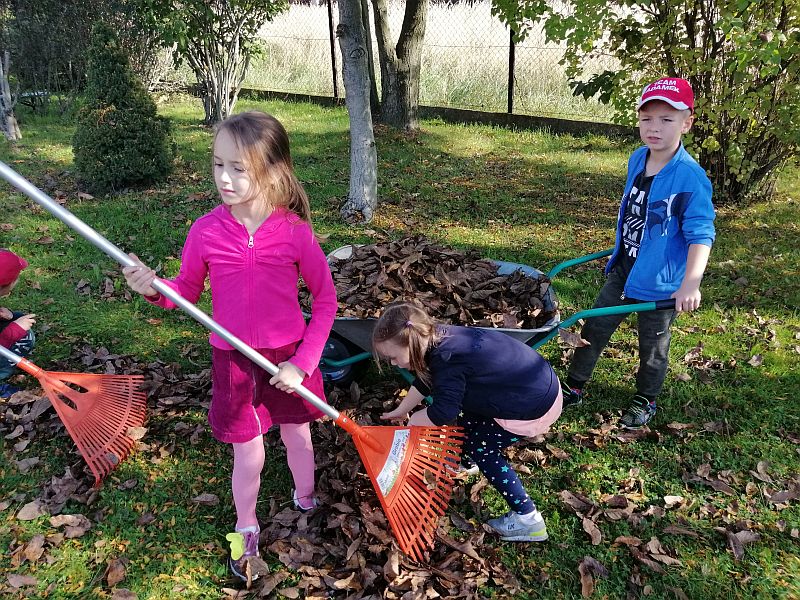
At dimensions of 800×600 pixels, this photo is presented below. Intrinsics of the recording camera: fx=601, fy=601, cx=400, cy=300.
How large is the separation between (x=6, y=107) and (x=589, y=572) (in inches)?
421

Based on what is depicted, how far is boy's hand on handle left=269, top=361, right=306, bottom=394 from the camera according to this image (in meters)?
2.42

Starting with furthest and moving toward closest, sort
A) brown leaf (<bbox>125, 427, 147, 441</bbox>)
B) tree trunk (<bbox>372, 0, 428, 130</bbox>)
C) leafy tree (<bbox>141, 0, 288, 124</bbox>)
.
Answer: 1. tree trunk (<bbox>372, 0, 428, 130</bbox>)
2. leafy tree (<bbox>141, 0, 288, 124</bbox>)
3. brown leaf (<bbox>125, 427, 147, 441</bbox>)

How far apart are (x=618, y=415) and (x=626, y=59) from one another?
4556 mm

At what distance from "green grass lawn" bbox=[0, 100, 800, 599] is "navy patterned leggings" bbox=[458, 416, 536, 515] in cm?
33

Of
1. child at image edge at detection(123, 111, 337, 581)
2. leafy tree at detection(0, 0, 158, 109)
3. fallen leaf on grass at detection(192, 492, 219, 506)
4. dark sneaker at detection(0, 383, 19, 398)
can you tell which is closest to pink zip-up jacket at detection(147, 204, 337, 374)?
child at image edge at detection(123, 111, 337, 581)

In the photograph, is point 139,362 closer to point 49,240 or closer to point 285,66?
point 49,240

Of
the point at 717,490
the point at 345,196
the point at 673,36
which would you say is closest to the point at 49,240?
the point at 345,196

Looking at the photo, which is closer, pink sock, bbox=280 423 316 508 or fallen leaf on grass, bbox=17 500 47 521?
pink sock, bbox=280 423 316 508

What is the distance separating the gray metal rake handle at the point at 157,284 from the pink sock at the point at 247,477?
1.27 feet

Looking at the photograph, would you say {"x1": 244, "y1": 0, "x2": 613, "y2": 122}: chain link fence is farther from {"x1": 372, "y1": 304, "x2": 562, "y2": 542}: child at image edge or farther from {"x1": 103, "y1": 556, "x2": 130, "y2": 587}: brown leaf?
{"x1": 103, "y1": 556, "x2": 130, "y2": 587}: brown leaf

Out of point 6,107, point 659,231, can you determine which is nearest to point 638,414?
point 659,231

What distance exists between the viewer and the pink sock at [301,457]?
9.66 ft

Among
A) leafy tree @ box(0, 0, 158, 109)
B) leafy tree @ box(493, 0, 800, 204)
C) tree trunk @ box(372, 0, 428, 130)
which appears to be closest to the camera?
leafy tree @ box(493, 0, 800, 204)

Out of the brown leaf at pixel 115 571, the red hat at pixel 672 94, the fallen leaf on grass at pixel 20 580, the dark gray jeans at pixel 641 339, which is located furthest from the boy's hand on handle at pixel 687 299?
the fallen leaf on grass at pixel 20 580
